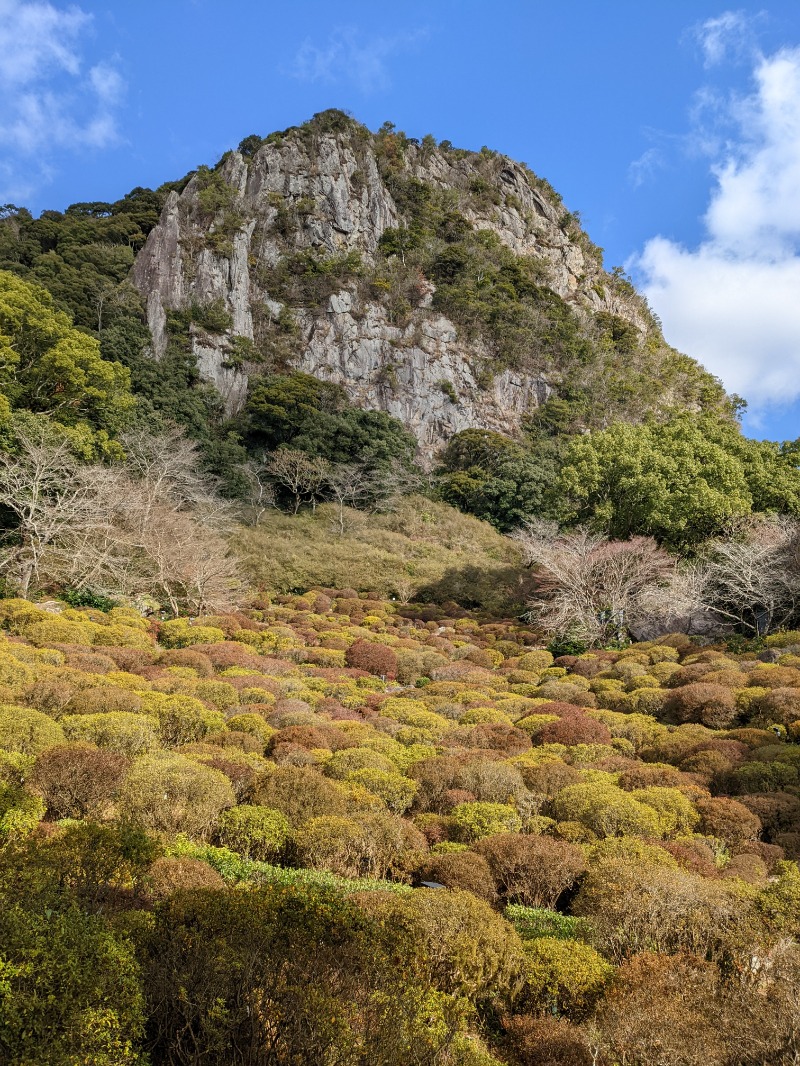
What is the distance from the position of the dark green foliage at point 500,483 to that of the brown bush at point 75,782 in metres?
34.1

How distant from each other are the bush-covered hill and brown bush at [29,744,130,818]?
2cm

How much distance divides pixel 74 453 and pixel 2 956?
71.1 feet

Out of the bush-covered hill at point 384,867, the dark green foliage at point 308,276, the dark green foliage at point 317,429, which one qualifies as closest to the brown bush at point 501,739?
the bush-covered hill at point 384,867

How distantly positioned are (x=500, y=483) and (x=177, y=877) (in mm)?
38647

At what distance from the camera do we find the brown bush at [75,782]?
6.36 metres

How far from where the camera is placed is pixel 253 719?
32.9ft

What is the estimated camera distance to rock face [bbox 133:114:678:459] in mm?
50688

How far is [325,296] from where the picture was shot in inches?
2158

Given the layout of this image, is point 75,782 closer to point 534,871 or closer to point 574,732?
point 534,871

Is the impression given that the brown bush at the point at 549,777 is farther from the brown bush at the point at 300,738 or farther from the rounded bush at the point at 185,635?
the rounded bush at the point at 185,635

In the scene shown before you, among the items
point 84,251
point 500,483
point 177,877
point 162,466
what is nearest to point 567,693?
point 177,877

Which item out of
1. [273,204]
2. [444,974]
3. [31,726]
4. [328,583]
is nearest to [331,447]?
[328,583]

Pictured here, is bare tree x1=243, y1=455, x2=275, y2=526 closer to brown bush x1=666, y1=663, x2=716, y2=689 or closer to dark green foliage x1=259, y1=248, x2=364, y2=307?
dark green foliage x1=259, y1=248, x2=364, y2=307

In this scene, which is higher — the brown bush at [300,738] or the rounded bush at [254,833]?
the brown bush at [300,738]
